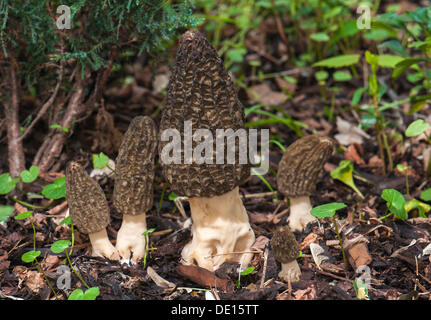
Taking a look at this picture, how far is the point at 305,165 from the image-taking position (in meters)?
3.41

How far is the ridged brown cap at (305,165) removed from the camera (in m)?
3.41

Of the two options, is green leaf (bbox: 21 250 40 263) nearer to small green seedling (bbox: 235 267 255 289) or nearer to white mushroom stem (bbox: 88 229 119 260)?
white mushroom stem (bbox: 88 229 119 260)

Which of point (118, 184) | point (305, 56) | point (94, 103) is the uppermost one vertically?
point (305, 56)

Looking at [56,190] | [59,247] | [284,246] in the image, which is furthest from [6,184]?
[284,246]

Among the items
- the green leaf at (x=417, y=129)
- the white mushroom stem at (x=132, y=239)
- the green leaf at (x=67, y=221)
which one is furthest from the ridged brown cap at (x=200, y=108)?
the green leaf at (x=417, y=129)

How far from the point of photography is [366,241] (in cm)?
310

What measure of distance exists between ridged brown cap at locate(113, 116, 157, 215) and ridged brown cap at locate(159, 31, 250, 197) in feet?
0.52

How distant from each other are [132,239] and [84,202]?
418 mm

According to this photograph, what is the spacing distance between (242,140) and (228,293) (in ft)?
3.07

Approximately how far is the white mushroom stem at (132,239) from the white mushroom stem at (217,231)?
0.31m

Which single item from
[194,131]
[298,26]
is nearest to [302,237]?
[194,131]

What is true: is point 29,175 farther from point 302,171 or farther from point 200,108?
point 302,171
